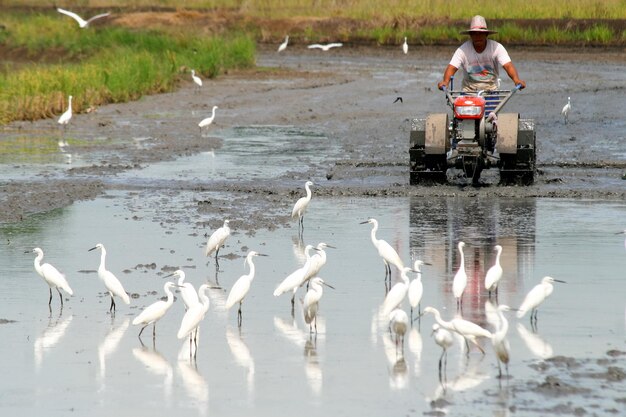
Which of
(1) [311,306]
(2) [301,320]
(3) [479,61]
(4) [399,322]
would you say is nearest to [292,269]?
(2) [301,320]

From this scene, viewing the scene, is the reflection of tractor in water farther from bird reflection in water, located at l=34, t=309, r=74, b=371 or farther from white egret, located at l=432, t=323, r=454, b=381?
white egret, located at l=432, t=323, r=454, b=381

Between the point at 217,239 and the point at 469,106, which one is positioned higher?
the point at 469,106

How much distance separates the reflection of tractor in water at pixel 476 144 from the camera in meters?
15.7

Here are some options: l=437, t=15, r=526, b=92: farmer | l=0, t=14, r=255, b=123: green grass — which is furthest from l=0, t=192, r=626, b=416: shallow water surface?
l=0, t=14, r=255, b=123: green grass

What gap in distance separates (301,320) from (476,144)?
6317 millimetres

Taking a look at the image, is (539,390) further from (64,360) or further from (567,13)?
(567,13)

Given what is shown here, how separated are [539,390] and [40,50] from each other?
4580 cm

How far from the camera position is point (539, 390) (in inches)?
307

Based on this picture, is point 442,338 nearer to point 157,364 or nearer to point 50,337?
point 157,364

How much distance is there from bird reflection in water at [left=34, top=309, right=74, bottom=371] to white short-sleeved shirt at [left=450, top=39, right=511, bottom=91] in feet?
23.6

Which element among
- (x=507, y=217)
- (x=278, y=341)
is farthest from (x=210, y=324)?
(x=507, y=217)

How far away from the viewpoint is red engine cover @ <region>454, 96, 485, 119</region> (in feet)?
50.5

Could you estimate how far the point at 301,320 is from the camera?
988 cm

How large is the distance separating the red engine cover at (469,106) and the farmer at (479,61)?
285 millimetres
